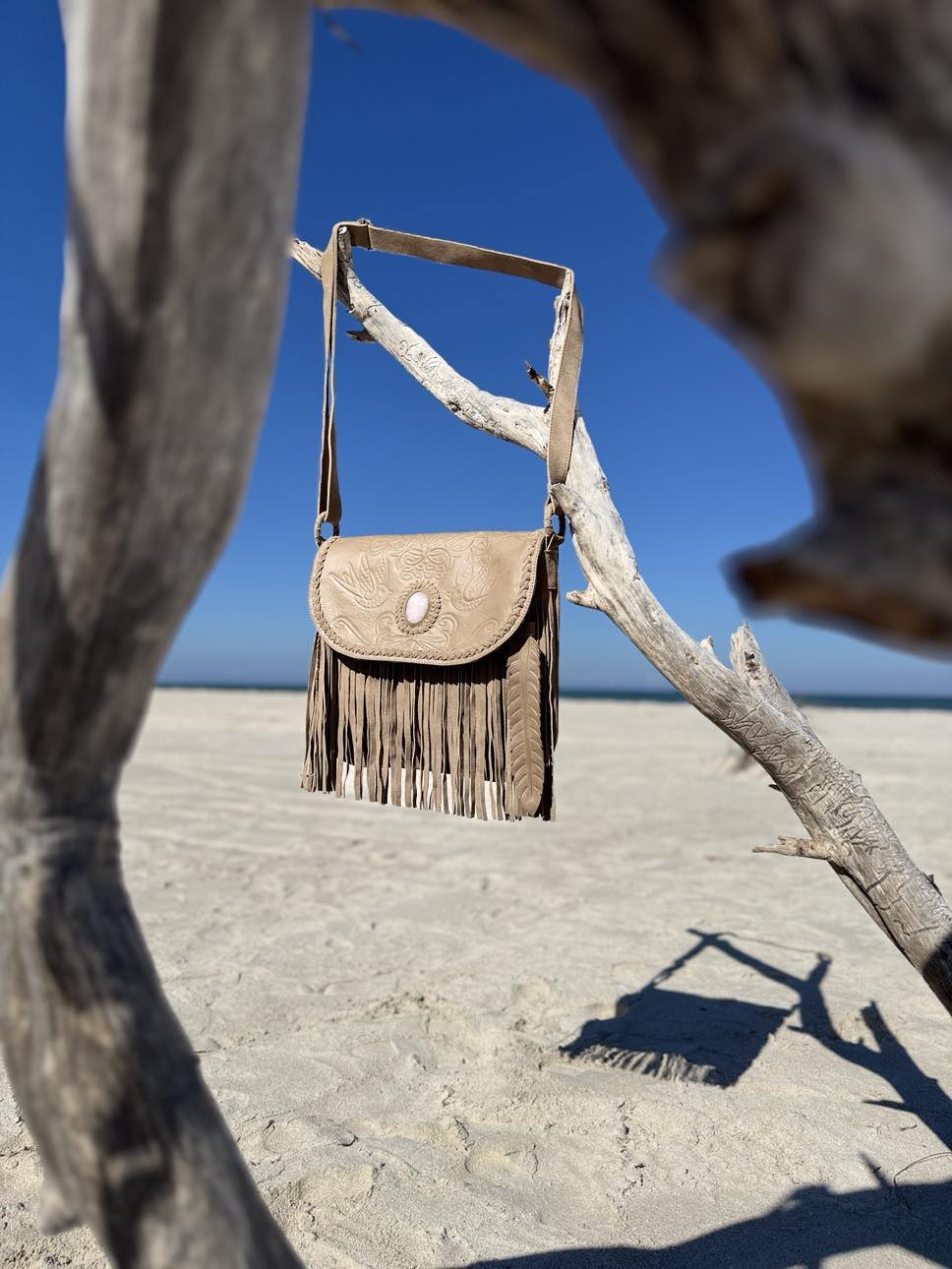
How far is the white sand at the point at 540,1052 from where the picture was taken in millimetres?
2125

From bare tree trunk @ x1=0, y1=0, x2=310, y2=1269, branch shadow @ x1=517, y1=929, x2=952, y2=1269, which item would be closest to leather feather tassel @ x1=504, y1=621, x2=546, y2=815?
branch shadow @ x1=517, y1=929, x2=952, y2=1269

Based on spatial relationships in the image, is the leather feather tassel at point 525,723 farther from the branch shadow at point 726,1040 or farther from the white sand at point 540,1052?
the branch shadow at point 726,1040

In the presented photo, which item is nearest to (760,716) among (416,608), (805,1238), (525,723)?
(525,723)

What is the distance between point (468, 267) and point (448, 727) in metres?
1.33

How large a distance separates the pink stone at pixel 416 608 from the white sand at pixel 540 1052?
1.44m

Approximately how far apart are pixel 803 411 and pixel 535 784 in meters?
1.62

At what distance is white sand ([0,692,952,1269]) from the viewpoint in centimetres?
212

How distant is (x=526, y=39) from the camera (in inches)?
30.8

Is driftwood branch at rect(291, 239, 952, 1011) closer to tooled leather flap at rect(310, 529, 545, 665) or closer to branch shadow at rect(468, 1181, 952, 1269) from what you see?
tooled leather flap at rect(310, 529, 545, 665)

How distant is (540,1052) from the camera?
3043mm

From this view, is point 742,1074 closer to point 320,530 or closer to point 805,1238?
point 805,1238

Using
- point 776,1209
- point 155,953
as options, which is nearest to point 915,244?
point 776,1209

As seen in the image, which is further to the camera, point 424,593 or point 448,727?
point 424,593

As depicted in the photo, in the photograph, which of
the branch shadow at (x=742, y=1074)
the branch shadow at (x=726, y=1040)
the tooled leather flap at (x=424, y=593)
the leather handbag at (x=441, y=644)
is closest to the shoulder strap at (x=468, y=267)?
the leather handbag at (x=441, y=644)
